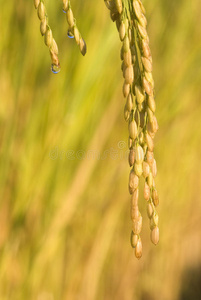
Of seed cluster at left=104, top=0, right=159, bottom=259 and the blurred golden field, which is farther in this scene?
the blurred golden field

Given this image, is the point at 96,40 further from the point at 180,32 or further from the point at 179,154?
the point at 179,154

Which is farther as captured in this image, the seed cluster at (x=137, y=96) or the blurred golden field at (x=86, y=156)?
the blurred golden field at (x=86, y=156)

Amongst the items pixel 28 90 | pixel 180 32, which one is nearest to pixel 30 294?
pixel 28 90

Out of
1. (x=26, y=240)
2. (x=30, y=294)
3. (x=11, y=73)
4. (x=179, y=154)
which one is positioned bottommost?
(x=30, y=294)

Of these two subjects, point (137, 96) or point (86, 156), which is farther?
point (86, 156)
